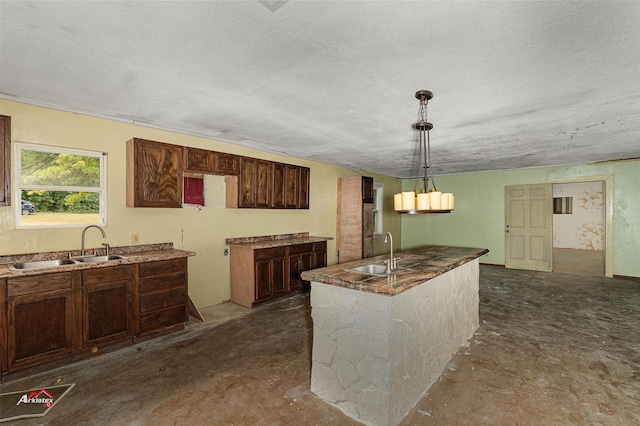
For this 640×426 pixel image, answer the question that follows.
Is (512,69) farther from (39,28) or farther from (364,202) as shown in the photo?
(364,202)

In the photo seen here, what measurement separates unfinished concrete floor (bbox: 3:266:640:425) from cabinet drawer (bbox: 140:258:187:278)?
73 centimetres

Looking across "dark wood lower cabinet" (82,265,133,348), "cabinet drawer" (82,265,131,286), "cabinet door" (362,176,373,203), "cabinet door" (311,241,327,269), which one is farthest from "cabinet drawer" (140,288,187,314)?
"cabinet door" (362,176,373,203)

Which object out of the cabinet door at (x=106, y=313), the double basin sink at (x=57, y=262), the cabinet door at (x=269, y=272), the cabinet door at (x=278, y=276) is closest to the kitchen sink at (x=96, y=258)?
the double basin sink at (x=57, y=262)

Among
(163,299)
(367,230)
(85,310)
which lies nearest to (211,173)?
(163,299)

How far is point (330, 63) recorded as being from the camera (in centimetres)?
213

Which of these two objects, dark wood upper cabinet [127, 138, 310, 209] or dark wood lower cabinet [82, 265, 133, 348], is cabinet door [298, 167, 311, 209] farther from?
dark wood lower cabinet [82, 265, 133, 348]

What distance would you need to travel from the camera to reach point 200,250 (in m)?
4.26

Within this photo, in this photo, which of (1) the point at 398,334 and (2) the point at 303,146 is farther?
(2) the point at 303,146

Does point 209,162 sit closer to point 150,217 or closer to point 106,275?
Answer: point 150,217

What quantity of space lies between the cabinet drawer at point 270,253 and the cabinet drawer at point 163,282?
3.55 ft

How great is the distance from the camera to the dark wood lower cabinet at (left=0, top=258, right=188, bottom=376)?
A: 2.47m

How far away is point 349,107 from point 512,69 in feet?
4.51

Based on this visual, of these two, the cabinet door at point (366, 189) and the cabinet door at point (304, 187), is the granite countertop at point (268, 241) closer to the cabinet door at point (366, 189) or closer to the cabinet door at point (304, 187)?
the cabinet door at point (304, 187)

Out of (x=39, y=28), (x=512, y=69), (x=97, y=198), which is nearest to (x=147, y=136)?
(x=97, y=198)
